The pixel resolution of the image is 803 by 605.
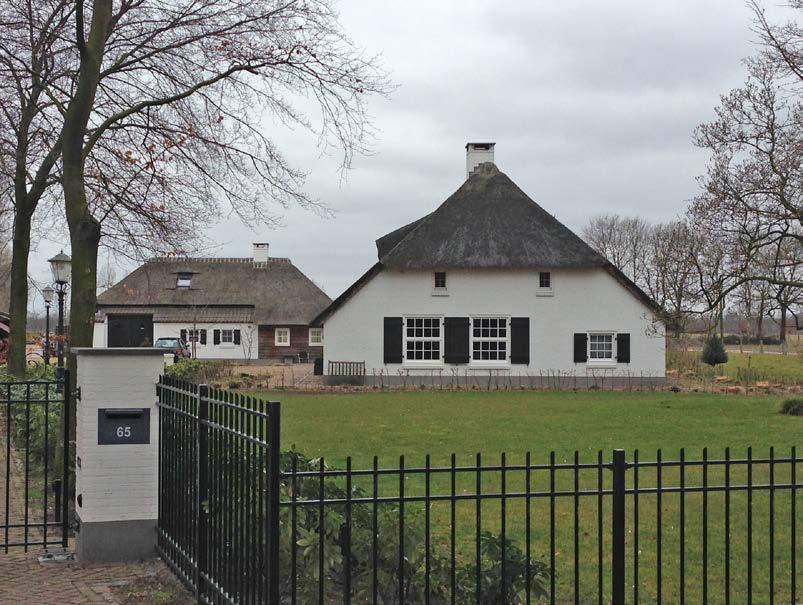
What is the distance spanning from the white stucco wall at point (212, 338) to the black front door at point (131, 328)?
0.39m

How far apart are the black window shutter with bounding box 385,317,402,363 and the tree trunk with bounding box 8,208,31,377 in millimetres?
15308

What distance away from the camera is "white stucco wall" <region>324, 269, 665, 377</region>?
3241 centimetres

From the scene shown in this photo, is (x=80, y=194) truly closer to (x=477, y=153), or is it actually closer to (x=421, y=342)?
(x=421, y=342)

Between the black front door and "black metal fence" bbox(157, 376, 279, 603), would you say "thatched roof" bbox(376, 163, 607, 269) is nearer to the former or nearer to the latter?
the black front door

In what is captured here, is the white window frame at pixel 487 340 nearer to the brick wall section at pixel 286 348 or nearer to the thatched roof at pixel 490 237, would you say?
the thatched roof at pixel 490 237

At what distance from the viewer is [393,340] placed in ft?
106

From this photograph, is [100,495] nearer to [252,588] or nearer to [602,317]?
[252,588]

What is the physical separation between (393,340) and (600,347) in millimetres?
7245

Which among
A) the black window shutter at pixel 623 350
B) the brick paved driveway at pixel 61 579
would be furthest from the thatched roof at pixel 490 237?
the brick paved driveway at pixel 61 579

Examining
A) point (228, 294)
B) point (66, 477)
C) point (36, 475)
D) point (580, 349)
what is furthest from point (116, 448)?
point (228, 294)

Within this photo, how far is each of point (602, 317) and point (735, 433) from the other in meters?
15.5

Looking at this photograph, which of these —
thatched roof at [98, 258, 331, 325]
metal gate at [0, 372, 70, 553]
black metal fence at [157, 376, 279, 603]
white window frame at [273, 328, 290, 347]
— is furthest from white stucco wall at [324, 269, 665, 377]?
black metal fence at [157, 376, 279, 603]

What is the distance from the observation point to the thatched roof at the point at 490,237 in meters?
32.5

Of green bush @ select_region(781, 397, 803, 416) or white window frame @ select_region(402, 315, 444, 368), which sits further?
white window frame @ select_region(402, 315, 444, 368)
